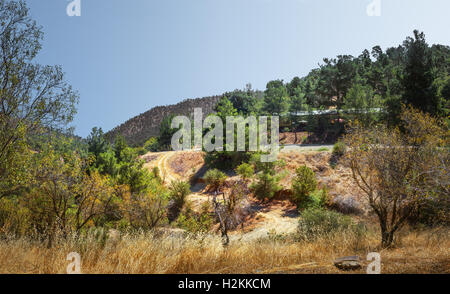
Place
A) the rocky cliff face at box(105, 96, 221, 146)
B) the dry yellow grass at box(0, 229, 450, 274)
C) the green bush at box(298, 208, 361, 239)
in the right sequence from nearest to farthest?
the dry yellow grass at box(0, 229, 450, 274) < the green bush at box(298, 208, 361, 239) < the rocky cliff face at box(105, 96, 221, 146)

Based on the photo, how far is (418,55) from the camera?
76.2 ft

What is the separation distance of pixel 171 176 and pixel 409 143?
20557mm

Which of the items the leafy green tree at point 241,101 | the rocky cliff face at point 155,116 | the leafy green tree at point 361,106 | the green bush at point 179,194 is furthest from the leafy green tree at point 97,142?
the rocky cliff face at point 155,116

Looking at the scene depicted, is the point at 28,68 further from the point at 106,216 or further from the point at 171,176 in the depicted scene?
the point at 171,176

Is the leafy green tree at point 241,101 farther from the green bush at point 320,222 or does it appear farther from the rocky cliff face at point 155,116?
the green bush at point 320,222

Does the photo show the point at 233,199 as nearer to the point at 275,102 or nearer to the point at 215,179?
the point at 215,179

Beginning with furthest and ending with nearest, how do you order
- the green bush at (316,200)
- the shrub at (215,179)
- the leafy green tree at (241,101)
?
the leafy green tree at (241,101) → the shrub at (215,179) → the green bush at (316,200)

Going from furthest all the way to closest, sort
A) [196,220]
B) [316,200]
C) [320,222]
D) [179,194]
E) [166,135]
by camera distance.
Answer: [166,135] < [179,194] < [316,200] < [196,220] < [320,222]

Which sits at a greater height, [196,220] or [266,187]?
[266,187]

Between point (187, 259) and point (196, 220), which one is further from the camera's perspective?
point (196, 220)

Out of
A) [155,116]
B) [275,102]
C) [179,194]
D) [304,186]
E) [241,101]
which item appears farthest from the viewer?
[155,116]

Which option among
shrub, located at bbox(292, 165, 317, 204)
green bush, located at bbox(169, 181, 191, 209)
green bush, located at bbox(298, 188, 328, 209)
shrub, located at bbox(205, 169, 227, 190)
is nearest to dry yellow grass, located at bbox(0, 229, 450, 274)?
green bush, located at bbox(298, 188, 328, 209)

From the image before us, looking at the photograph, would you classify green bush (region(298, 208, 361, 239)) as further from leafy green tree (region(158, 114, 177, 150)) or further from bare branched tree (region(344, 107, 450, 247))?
leafy green tree (region(158, 114, 177, 150))

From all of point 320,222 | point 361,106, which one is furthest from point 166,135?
point 320,222
